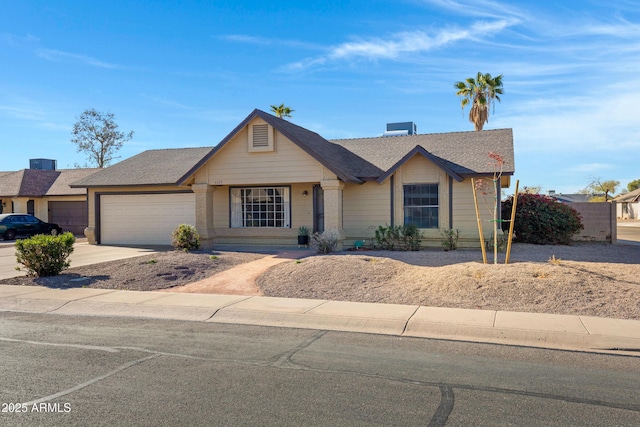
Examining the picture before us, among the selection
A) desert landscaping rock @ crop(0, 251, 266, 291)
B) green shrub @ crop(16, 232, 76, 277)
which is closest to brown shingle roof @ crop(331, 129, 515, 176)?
desert landscaping rock @ crop(0, 251, 266, 291)

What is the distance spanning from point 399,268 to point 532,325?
500 cm

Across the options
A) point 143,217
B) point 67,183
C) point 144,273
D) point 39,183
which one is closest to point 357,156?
point 143,217

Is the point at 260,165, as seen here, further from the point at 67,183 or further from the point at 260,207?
the point at 67,183

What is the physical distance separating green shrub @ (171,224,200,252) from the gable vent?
12.7 ft

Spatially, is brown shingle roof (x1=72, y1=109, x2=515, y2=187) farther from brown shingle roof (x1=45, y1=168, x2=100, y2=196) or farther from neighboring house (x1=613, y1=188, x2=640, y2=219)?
neighboring house (x1=613, y1=188, x2=640, y2=219)

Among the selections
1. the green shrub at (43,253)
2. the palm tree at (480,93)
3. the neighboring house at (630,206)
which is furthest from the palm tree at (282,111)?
the neighboring house at (630,206)

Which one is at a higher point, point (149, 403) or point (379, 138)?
point (379, 138)

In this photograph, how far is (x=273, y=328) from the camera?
8484 mm

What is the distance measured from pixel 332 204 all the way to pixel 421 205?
330 cm

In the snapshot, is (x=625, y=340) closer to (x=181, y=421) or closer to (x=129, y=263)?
(x=181, y=421)

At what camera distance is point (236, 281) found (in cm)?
1276

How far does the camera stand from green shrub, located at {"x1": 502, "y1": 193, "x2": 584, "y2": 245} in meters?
19.8

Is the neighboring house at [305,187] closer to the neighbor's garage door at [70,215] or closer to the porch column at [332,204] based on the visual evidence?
the porch column at [332,204]

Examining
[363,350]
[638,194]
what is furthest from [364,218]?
[638,194]
